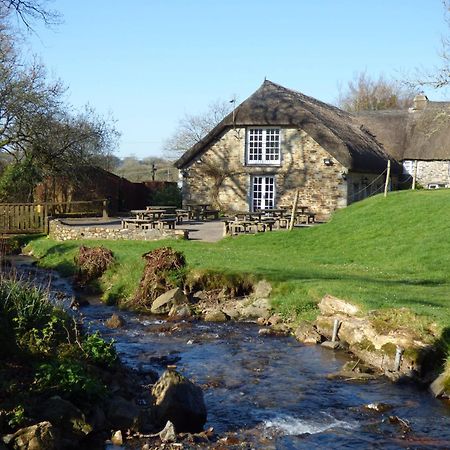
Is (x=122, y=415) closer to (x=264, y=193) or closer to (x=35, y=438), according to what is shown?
(x=35, y=438)

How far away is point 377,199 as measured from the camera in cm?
3041

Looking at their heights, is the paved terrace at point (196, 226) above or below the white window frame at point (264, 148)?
below

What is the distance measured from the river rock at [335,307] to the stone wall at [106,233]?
1175 centimetres

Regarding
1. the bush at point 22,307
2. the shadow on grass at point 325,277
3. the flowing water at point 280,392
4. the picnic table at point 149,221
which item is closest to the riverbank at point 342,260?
the shadow on grass at point 325,277

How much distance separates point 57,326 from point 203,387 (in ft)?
9.16

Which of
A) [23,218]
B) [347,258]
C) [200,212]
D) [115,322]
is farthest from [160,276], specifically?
[200,212]

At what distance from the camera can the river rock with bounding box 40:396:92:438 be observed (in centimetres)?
859

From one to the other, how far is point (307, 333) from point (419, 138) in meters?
33.6

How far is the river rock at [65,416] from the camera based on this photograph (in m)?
8.59

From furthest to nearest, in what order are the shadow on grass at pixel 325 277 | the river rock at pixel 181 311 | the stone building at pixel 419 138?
the stone building at pixel 419 138, the shadow on grass at pixel 325 277, the river rock at pixel 181 311

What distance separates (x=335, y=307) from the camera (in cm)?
1467

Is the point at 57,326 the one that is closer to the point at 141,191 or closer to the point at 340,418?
the point at 340,418

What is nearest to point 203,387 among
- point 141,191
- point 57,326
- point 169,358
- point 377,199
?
point 169,358

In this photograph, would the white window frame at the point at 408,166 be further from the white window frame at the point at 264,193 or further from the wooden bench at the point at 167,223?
the wooden bench at the point at 167,223
